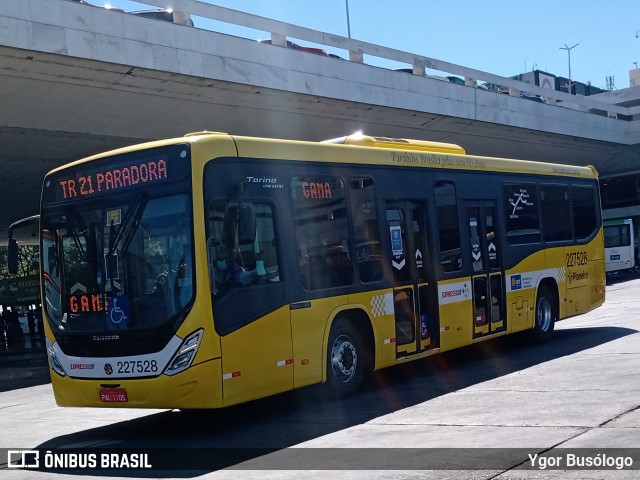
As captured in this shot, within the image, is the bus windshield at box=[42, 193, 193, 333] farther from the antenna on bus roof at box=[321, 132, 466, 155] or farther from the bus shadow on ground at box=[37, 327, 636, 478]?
the antenna on bus roof at box=[321, 132, 466, 155]

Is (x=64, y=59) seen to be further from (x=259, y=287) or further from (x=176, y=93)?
(x=259, y=287)

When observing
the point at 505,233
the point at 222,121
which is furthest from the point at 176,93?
the point at 505,233

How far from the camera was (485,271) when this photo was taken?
1422 centimetres

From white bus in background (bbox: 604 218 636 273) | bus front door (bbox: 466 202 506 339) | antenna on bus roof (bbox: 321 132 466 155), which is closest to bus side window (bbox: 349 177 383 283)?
antenna on bus roof (bbox: 321 132 466 155)

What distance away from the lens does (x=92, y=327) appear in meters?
9.84

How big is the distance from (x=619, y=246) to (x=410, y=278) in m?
35.0

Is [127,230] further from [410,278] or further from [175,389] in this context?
[410,278]

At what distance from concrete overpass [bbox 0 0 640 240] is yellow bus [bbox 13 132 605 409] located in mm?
7196

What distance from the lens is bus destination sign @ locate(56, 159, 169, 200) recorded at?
971cm

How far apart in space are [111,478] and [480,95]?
23.7 m

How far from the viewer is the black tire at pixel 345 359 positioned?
1107cm

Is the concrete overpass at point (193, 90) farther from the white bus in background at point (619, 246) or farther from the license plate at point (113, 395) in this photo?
the white bus in background at point (619, 246)

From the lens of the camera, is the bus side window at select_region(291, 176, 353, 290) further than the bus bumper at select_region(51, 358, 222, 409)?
Yes

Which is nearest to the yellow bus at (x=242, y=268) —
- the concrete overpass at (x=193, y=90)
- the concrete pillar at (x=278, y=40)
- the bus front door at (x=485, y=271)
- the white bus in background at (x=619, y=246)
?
the bus front door at (x=485, y=271)
